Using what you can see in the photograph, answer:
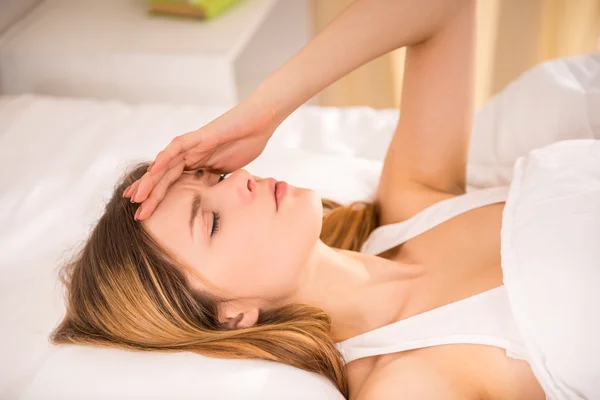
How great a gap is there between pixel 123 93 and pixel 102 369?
104cm

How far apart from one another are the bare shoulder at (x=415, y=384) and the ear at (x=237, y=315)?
0.22m

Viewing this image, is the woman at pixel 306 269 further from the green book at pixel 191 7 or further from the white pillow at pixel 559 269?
the green book at pixel 191 7

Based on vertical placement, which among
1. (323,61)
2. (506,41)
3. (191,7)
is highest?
(191,7)

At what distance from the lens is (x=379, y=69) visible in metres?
2.32

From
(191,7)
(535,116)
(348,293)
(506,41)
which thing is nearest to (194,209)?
(348,293)

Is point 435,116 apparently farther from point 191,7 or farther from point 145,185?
point 191,7

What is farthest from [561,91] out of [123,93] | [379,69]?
[123,93]

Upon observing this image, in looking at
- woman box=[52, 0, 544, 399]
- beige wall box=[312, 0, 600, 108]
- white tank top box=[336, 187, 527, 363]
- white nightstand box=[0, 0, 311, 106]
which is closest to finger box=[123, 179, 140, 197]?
woman box=[52, 0, 544, 399]

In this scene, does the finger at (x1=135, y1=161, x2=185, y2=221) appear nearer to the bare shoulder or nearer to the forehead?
the forehead

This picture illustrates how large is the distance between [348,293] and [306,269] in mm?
101

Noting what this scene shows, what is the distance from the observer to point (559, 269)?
0.96m

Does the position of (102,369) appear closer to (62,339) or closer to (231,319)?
(62,339)

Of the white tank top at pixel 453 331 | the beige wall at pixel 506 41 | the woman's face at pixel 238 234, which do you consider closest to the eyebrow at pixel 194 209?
the woman's face at pixel 238 234

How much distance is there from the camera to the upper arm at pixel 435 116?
1.27 m
